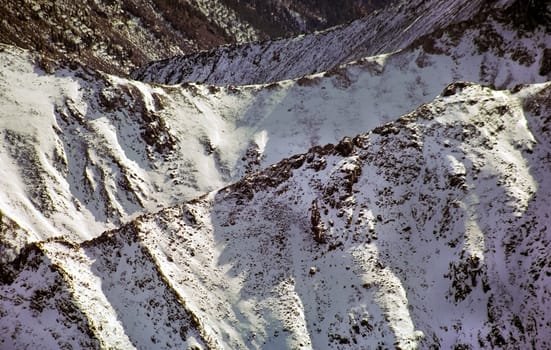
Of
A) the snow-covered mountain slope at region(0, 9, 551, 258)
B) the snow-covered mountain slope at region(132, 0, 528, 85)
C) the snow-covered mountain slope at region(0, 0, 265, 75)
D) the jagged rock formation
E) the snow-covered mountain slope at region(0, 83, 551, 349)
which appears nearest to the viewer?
the snow-covered mountain slope at region(0, 83, 551, 349)

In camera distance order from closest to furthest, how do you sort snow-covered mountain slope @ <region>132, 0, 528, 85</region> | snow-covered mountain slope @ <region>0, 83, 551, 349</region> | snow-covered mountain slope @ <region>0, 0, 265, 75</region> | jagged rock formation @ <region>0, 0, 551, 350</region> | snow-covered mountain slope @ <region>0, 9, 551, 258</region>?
snow-covered mountain slope @ <region>0, 83, 551, 349</region>, jagged rock formation @ <region>0, 0, 551, 350</region>, snow-covered mountain slope @ <region>0, 9, 551, 258</region>, snow-covered mountain slope @ <region>132, 0, 528, 85</region>, snow-covered mountain slope @ <region>0, 0, 265, 75</region>

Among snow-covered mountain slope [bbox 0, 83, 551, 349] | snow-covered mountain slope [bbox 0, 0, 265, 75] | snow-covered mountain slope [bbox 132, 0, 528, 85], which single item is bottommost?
snow-covered mountain slope [bbox 0, 83, 551, 349]

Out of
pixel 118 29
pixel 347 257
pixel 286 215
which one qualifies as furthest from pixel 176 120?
pixel 118 29

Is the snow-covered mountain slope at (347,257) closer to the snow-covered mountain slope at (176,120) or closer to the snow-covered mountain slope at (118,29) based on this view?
the snow-covered mountain slope at (176,120)

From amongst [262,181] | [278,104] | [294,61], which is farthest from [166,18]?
[262,181]

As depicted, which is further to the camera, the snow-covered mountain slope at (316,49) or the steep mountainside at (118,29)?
the steep mountainside at (118,29)

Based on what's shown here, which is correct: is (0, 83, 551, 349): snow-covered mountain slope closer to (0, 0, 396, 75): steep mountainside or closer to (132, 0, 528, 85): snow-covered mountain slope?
(132, 0, 528, 85): snow-covered mountain slope

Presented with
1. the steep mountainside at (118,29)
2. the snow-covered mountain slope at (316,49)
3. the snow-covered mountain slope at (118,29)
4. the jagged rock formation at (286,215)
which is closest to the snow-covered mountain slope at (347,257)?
the jagged rock formation at (286,215)

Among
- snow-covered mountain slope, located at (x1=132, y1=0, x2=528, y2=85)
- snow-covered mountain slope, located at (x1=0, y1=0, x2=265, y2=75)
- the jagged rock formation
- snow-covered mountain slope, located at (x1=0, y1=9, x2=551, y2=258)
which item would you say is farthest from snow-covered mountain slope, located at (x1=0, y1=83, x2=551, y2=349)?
snow-covered mountain slope, located at (x1=0, y1=0, x2=265, y2=75)
